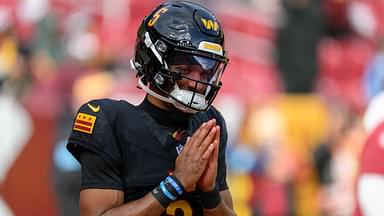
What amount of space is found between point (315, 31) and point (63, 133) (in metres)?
4.93

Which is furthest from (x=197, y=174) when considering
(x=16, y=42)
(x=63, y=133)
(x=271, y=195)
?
(x=16, y=42)

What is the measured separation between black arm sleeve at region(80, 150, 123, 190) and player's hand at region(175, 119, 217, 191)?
26 centimetres

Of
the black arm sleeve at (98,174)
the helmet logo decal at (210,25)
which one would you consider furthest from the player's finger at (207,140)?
the helmet logo decal at (210,25)

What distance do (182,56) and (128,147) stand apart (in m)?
0.43

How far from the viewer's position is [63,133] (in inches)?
411

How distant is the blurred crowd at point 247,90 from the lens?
10.6 metres

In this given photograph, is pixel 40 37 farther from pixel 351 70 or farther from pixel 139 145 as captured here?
pixel 139 145

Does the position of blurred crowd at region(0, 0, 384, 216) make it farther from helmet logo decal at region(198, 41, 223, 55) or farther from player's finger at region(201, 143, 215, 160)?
player's finger at region(201, 143, 215, 160)

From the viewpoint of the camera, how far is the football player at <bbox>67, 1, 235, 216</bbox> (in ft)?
15.7

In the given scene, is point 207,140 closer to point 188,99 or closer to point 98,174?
point 188,99

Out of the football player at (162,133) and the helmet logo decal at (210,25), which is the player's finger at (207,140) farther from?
the helmet logo decal at (210,25)

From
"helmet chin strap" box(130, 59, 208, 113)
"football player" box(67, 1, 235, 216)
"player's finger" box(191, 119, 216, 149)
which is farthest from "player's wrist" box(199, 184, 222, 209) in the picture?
"helmet chin strap" box(130, 59, 208, 113)

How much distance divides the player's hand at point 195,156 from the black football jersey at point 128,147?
0.19 metres

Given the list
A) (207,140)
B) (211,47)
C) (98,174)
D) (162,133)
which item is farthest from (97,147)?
(211,47)
